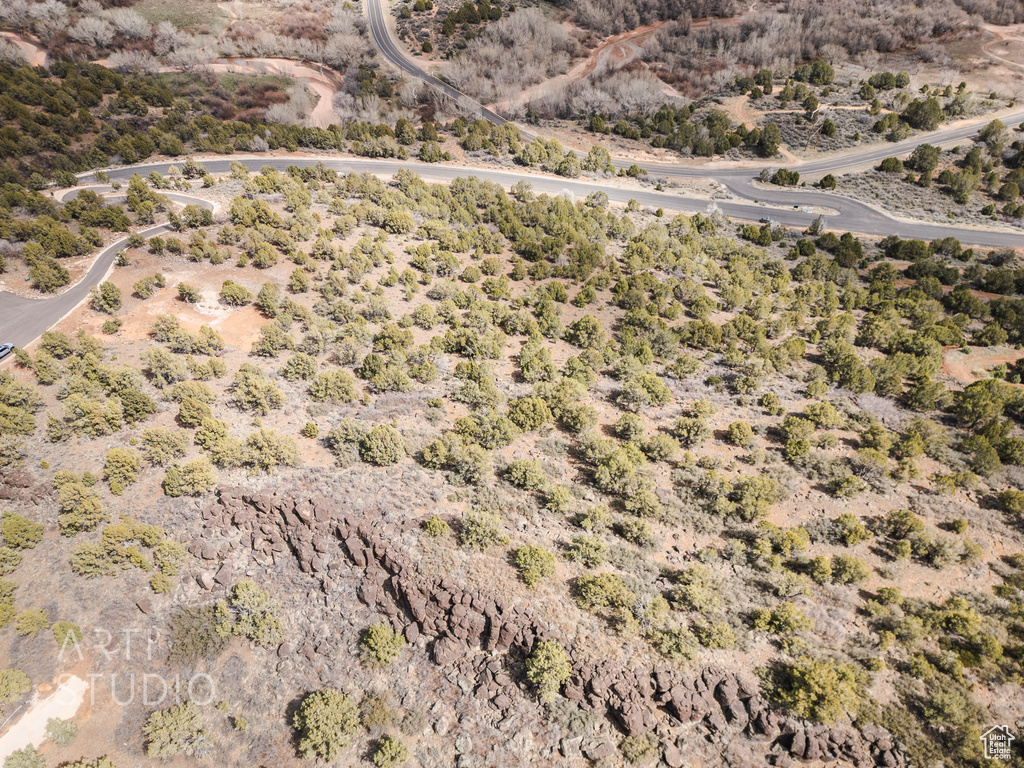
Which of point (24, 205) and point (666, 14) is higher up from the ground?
point (666, 14)

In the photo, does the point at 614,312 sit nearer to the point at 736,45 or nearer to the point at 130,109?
the point at 130,109

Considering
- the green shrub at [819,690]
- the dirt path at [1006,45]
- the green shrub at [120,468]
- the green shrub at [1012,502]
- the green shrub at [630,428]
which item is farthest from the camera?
the dirt path at [1006,45]

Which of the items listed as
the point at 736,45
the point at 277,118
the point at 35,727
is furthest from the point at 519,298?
the point at 736,45

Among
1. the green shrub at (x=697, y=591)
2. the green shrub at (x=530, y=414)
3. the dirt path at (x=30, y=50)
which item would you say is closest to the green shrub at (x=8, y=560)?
the green shrub at (x=530, y=414)

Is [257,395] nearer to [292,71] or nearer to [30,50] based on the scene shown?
[292,71]

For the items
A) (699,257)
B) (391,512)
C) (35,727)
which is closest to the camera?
(35,727)

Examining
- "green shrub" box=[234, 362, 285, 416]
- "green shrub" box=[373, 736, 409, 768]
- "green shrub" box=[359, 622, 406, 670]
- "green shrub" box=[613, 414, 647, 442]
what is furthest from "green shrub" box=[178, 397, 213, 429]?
"green shrub" box=[613, 414, 647, 442]

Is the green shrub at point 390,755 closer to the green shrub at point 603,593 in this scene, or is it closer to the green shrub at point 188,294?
the green shrub at point 603,593
